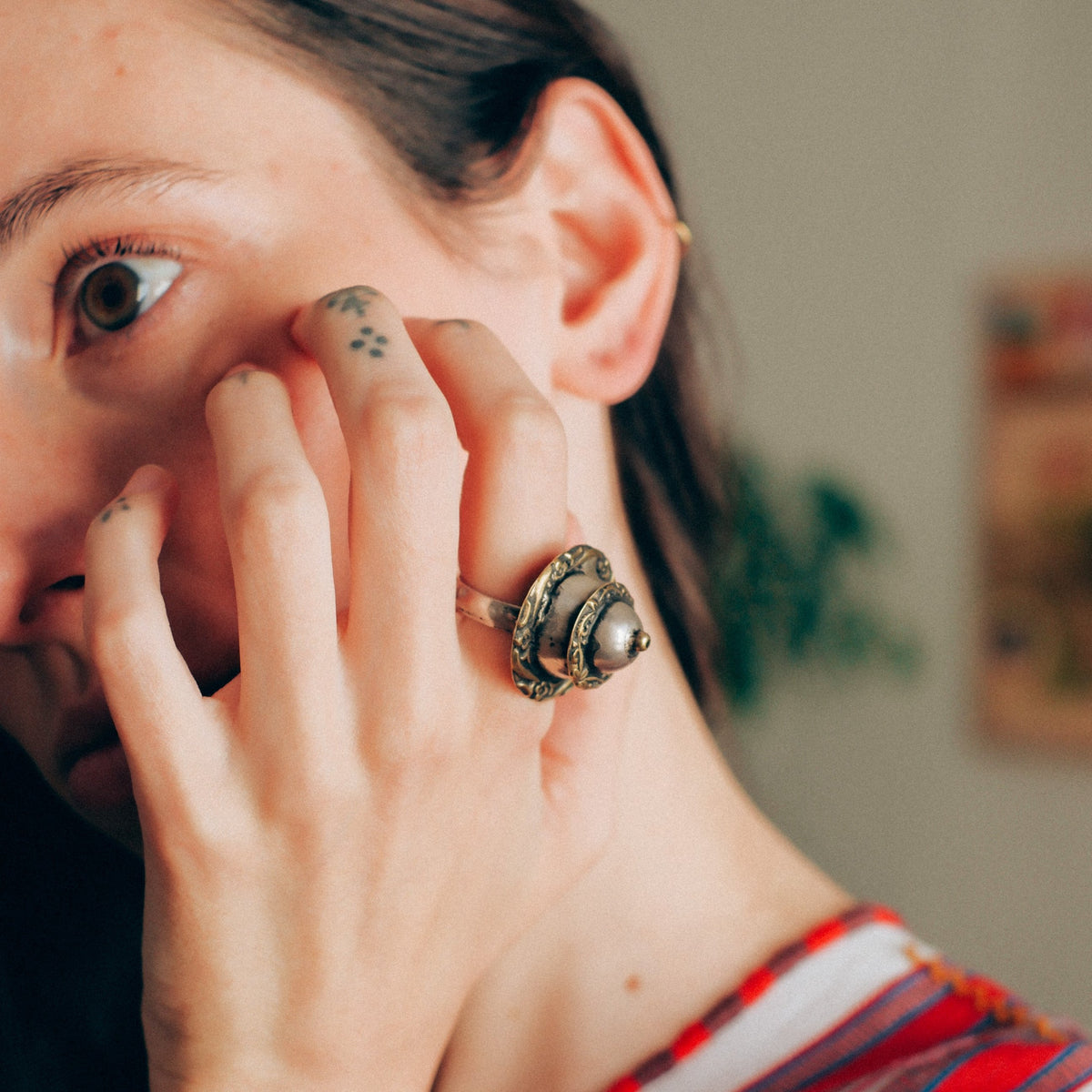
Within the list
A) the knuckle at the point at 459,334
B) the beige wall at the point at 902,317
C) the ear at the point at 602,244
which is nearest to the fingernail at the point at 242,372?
the knuckle at the point at 459,334

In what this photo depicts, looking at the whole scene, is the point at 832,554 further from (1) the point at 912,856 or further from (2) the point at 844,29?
(2) the point at 844,29

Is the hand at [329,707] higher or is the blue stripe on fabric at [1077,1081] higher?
the hand at [329,707]

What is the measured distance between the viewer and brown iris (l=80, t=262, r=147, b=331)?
0.57 metres

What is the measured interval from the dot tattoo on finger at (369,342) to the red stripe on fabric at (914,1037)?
0.56 m

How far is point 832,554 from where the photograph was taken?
2.71 meters

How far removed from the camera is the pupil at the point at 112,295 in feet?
1.88

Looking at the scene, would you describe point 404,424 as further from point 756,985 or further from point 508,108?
point 756,985

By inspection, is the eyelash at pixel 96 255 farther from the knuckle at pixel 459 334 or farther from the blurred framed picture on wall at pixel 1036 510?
the blurred framed picture on wall at pixel 1036 510

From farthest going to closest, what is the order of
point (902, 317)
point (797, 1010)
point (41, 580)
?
point (902, 317)
point (797, 1010)
point (41, 580)

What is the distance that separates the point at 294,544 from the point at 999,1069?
534 mm

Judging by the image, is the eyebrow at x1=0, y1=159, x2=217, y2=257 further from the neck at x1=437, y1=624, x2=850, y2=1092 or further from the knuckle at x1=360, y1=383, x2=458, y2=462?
the neck at x1=437, y1=624, x2=850, y2=1092

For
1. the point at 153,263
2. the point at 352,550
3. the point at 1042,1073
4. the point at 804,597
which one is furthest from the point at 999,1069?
the point at 804,597

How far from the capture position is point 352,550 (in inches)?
20.3

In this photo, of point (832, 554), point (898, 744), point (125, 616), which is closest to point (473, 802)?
point (125, 616)
